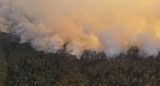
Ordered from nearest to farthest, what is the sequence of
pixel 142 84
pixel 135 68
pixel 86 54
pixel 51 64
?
pixel 142 84
pixel 135 68
pixel 51 64
pixel 86 54

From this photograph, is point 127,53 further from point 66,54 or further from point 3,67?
point 3,67

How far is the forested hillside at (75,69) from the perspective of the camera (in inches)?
3922

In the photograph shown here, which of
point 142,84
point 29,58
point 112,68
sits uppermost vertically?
point 29,58

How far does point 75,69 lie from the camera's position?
107625 millimetres

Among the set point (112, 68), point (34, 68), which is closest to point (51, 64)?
point (34, 68)

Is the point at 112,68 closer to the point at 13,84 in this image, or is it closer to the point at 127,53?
the point at 127,53

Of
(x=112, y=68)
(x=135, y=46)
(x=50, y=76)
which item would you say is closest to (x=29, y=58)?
(x=50, y=76)

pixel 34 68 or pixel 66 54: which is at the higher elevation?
pixel 66 54

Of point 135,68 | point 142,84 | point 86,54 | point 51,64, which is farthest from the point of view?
point 86,54

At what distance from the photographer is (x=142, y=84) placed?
9656cm

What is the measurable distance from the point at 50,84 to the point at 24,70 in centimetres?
1242

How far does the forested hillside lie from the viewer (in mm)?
99625

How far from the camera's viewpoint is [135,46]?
12344 cm

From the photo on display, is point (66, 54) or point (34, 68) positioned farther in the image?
point (66, 54)
